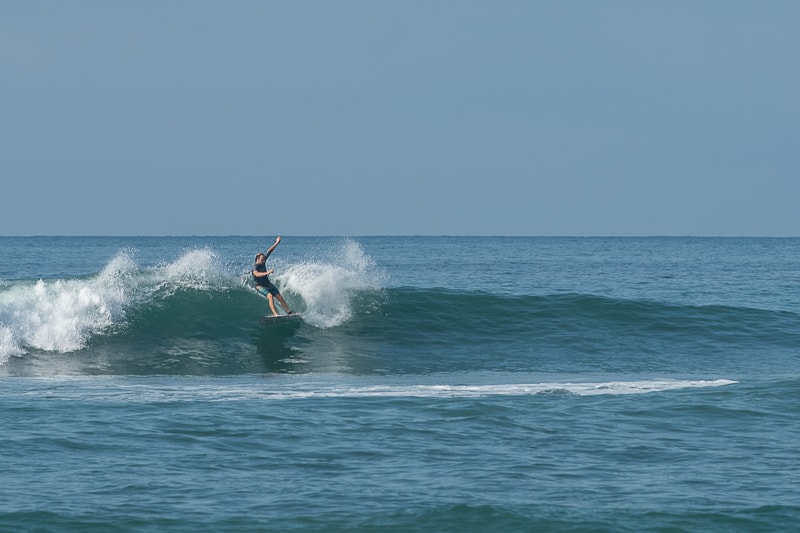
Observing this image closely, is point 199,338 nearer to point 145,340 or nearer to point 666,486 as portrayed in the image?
point 145,340

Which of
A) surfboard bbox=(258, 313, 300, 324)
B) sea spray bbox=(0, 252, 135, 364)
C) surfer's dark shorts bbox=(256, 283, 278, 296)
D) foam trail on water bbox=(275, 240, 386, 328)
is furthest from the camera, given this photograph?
foam trail on water bbox=(275, 240, 386, 328)

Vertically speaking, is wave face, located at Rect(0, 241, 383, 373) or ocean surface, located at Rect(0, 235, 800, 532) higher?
wave face, located at Rect(0, 241, 383, 373)

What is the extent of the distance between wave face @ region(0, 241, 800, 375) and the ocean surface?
0.08 metres

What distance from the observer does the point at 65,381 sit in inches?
743

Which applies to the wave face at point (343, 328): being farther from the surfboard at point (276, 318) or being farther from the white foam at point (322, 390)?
the white foam at point (322, 390)

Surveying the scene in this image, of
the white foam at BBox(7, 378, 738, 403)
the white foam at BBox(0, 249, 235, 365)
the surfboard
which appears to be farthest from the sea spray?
the white foam at BBox(7, 378, 738, 403)

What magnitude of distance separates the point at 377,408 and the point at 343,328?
34.0 feet

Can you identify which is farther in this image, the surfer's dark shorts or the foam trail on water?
the foam trail on water

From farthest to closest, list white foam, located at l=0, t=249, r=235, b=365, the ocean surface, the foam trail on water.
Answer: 1. the foam trail on water
2. white foam, located at l=0, t=249, r=235, b=365
3. the ocean surface

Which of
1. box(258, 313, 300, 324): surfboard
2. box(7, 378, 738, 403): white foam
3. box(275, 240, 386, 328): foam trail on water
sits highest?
box(275, 240, 386, 328): foam trail on water

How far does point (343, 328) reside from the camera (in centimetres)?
2588

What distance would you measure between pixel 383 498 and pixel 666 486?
322 cm

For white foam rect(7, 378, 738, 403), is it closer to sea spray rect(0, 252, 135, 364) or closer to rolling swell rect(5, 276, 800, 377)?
rolling swell rect(5, 276, 800, 377)

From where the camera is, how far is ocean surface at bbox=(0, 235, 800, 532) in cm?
1041
